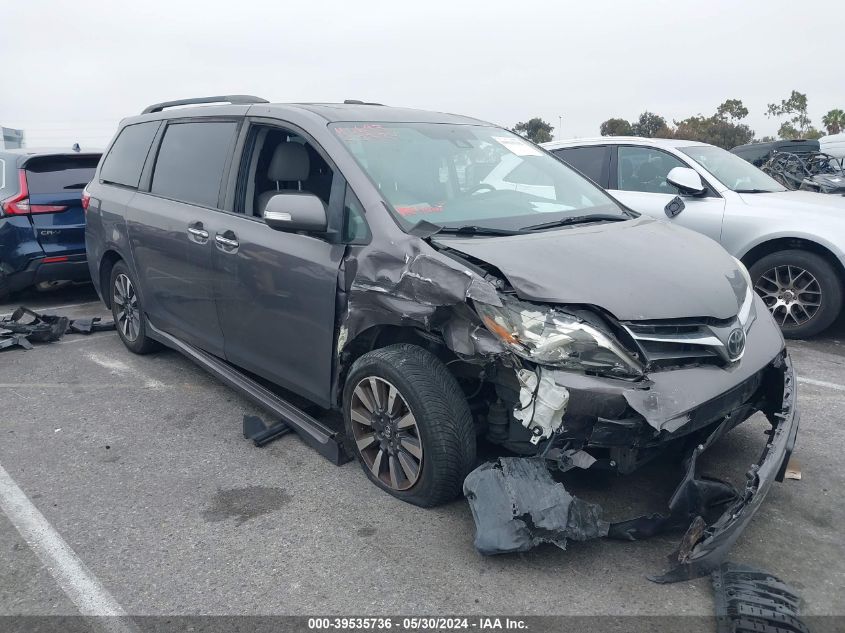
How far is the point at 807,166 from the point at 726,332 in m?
11.9

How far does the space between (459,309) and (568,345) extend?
18.6 inches

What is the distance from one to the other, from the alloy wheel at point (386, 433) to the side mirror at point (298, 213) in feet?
2.53

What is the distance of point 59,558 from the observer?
9.48ft

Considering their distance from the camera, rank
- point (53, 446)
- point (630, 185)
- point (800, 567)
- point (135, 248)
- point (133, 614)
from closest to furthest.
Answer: point (133, 614) < point (800, 567) < point (53, 446) < point (135, 248) < point (630, 185)

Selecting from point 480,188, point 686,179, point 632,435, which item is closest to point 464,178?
point 480,188

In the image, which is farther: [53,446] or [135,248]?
[135,248]

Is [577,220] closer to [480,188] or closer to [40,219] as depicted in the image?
[480,188]

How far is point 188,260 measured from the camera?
14.2 ft

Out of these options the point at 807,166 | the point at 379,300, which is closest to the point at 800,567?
the point at 379,300

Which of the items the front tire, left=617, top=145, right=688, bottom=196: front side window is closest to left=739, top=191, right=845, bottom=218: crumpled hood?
left=617, top=145, right=688, bottom=196: front side window

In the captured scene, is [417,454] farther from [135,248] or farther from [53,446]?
[135,248]

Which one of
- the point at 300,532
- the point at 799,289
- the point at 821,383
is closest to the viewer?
the point at 300,532

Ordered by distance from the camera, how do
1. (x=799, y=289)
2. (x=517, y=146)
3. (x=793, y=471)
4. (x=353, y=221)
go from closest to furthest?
(x=353, y=221) < (x=793, y=471) < (x=517, y=146) < (x=799, y=289)

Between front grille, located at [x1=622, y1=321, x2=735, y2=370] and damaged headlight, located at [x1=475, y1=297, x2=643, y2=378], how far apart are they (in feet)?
0.29
